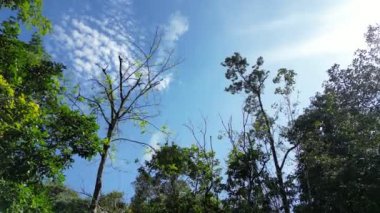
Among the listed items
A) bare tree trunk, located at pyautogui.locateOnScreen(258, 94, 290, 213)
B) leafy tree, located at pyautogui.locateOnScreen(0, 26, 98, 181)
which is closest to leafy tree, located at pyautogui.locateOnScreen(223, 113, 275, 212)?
bare tree trunk, located at pyautogui.locateOnScreen(258, 94, 290, 213)

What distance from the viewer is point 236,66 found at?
26.3m

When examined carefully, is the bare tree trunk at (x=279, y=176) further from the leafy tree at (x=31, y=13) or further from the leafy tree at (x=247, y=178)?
the leafy tree at (x=31, y=13)

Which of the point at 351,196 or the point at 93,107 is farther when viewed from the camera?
the point at 351,196

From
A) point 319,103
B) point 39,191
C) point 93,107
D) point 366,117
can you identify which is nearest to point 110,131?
point 93,107

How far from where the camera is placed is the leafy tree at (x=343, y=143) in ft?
63.7

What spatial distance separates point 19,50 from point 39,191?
9.86 feet

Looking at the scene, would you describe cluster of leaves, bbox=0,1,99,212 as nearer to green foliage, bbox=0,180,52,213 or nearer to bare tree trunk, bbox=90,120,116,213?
green foliage, bbox=0,180,52,213

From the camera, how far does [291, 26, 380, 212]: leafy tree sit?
19406mm

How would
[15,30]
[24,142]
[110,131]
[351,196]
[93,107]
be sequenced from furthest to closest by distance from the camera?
[351,196] < [93,107] < [110,131] < [15,30] < [24,142]

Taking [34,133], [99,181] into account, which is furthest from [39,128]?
[99,181]

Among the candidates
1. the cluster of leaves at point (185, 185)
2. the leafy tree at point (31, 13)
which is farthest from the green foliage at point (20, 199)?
the cluster of leaves at point (185, 185)

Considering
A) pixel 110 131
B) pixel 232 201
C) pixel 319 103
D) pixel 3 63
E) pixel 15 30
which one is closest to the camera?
pixel 3 63

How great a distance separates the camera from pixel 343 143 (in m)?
22.3

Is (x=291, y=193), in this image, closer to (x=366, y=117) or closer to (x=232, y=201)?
(x=232, y=201)
